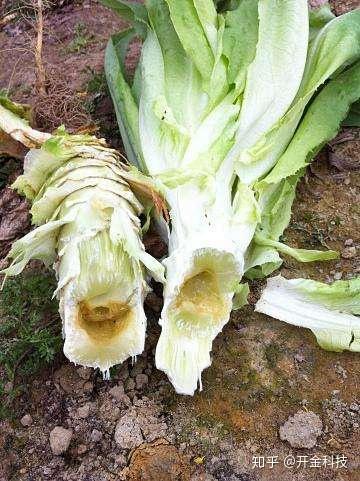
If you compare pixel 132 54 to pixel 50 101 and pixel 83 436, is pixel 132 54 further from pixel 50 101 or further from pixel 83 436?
pixel 83 436

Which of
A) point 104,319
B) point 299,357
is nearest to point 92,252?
point 104,319

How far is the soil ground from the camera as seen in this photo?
202 cm

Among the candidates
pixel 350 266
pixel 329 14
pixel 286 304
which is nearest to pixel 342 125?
pixel 329 14

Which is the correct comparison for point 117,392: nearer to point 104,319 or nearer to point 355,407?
point 104,319

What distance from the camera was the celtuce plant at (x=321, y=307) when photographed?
222cm

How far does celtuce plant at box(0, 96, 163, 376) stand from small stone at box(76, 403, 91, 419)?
14 cm

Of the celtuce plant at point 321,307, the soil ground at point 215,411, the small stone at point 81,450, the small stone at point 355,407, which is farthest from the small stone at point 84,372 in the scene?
the small stone at point 355,407

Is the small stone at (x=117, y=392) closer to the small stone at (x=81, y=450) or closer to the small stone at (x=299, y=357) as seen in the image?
the small stone at (x=81, y=450)

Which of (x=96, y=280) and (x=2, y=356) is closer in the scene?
(x=96, y=280)

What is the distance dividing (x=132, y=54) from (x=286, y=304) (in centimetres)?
154

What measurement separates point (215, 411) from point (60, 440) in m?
0.48

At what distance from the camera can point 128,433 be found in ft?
6.81

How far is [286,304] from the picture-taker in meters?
2.29

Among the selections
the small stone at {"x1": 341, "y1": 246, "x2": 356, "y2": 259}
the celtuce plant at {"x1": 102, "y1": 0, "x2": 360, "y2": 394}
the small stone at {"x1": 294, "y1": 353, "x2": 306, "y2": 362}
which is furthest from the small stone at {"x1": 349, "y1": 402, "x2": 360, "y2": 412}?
the small stone at {"x1": 341, "y1": 246, "x2": 356, "y2": 259}
